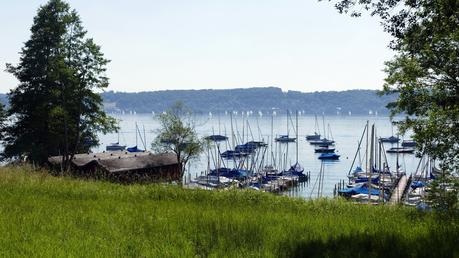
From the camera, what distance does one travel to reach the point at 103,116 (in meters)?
50.4

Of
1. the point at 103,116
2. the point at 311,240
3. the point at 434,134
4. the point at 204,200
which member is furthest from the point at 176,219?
the point at 103,116

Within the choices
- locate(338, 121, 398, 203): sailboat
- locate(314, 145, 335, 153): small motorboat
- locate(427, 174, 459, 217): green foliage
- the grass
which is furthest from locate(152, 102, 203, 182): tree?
locate(314, 145, 335, 153): small motorboat

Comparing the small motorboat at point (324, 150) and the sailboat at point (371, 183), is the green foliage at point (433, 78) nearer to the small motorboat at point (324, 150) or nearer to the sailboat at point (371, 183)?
the sailboat at point (371, 183)

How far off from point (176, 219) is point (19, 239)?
11.8 ft

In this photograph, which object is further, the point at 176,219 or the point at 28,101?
the point at 28,101

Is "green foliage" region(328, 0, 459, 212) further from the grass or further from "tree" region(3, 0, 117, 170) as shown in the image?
"tree" region(3, 0, 117, 170)

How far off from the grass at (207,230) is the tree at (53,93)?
3460cm

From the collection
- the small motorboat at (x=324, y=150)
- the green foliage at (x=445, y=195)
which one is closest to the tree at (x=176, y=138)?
the green foliage at (x=445, y=195)

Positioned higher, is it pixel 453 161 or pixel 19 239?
pixel 453 161

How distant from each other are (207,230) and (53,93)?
41484mm

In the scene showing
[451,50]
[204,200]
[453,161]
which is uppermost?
[451,50]

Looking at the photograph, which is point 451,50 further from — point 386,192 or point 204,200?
point 386,192

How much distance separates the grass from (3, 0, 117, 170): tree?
34600mm

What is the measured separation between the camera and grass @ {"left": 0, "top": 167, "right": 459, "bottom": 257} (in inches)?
340
